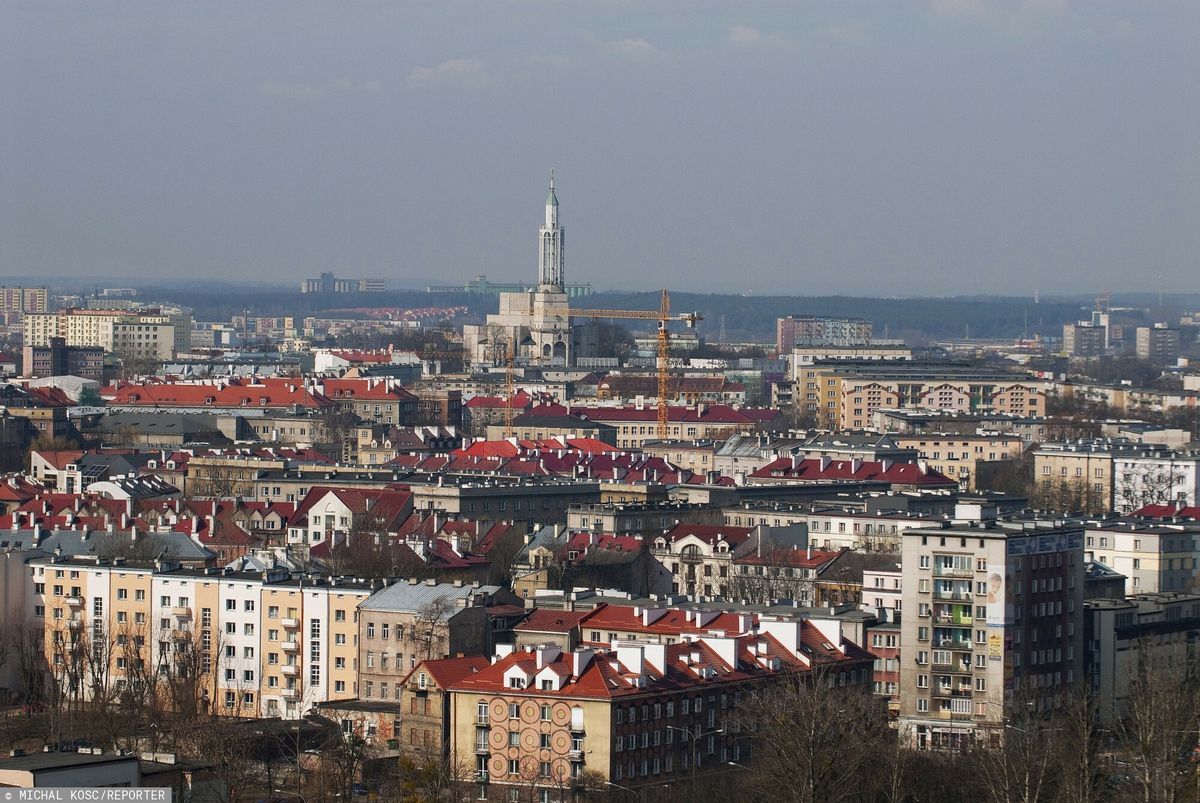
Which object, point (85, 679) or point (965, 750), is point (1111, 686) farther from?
point (85, 679)

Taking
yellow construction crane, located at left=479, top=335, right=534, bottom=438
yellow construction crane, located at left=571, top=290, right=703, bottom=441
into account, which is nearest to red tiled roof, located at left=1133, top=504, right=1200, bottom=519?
yellow construction crane, located at left=571, top=290, right=703, bottom=441

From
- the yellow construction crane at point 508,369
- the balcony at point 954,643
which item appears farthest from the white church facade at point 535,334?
the balcony at point 954,643

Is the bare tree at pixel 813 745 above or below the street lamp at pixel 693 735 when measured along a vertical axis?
above

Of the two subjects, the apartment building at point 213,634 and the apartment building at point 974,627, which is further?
the apartment building at point 213,634

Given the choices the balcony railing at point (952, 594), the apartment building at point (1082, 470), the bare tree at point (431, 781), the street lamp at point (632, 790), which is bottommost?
the street lamp at point (632, 790)

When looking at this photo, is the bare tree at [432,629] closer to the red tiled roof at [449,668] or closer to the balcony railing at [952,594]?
the red tiled roof at [449,668]

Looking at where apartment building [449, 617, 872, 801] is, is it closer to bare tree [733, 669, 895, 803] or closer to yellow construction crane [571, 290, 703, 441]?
bare tree [733, 669, 895, 803]

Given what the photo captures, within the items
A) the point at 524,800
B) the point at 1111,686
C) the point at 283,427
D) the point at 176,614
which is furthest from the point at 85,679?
the point at 283,427
